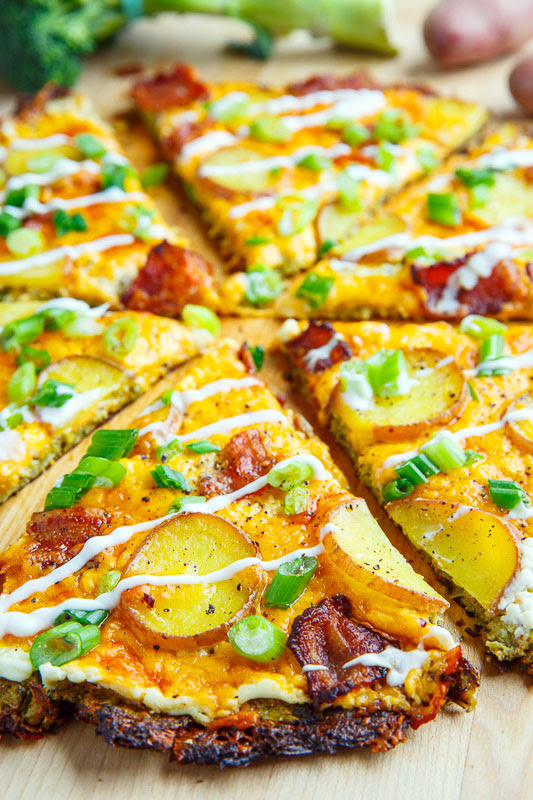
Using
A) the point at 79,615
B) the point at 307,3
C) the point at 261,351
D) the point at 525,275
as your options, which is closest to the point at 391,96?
the point at 307,3

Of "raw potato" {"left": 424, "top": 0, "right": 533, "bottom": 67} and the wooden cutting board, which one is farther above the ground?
"raw potato" {"left": 424, "top": 0, "right": 533, "bottom": 67}

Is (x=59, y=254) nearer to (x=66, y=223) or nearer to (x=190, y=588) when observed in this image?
(x=66, y=223)

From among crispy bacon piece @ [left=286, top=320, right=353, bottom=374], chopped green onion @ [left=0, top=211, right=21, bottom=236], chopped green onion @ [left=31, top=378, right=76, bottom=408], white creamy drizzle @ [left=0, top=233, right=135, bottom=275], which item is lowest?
crispy bacon piece @ [left=286, top=320, right=353, bottom=374]

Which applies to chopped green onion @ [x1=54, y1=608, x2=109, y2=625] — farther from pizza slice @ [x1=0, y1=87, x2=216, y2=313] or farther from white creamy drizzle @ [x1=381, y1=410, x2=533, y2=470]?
pizza slice @ [x1=0, y1=87, x2=216, y2=313]

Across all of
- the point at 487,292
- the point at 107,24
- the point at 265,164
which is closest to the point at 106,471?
the point at 487,292

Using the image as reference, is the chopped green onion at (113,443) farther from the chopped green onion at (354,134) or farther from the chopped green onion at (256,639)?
the chopped green onion at (354,134)

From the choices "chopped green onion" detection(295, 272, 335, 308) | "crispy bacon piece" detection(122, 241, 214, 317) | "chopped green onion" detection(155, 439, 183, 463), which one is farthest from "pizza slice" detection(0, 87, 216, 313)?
"chopped green onion" detection(155, 439, 183, 463)
